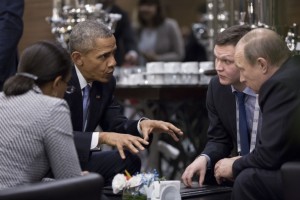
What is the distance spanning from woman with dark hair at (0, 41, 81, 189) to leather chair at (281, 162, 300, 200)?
32.5 inches

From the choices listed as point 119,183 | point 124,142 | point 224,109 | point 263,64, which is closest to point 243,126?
point 224,109

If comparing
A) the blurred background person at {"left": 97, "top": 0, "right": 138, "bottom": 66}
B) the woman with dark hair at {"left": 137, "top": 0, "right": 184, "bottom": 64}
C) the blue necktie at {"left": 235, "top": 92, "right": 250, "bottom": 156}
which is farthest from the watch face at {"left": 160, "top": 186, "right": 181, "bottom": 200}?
the woman with dark hair at {"left": 137, "top": 0, "right": 184, "bottom": 64}

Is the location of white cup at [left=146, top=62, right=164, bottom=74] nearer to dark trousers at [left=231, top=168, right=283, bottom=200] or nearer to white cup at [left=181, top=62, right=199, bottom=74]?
white cup at [left=181, top=62, right=199, bottom=74]

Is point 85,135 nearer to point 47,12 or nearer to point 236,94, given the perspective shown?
point 236,94

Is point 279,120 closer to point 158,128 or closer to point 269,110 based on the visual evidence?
point 269,110

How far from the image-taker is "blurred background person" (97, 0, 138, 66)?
9007 millimetres

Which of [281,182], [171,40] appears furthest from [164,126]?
[171,40]

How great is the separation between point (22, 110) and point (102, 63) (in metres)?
1.18

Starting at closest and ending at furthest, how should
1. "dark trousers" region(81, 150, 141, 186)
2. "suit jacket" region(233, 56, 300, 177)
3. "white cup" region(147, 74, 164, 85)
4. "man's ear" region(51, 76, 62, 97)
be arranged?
"man's ear" region(51, 76, 62, 97), "suit jacket" region(233, 56, 300, 177), "dark trousers" region(81, 150, 141, 186), "white cup" region(147, 74, 164, 85)

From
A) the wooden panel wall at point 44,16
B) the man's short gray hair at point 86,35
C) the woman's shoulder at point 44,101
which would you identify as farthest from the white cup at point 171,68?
the woman's shoulder at point 44,101

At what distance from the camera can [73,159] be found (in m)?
4.04

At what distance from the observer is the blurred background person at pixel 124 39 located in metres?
9.01

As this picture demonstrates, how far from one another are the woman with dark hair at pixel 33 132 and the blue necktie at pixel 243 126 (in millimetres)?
1194

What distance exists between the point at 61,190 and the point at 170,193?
0.93 metres
